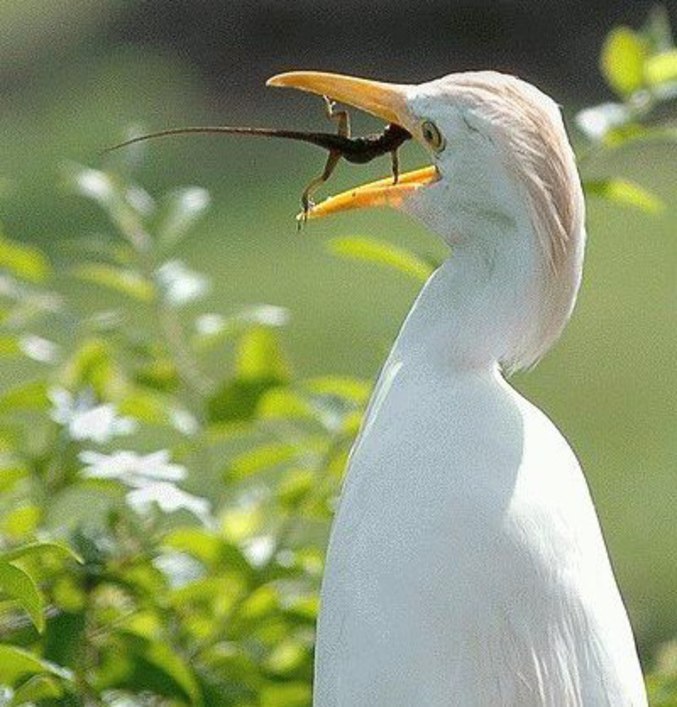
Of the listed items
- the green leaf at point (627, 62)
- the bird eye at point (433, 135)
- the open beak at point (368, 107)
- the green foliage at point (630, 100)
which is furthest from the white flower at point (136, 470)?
the green leaf at point (627, 62)

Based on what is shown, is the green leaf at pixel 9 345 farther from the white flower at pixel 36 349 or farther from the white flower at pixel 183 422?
the white flower at pixel 183 422

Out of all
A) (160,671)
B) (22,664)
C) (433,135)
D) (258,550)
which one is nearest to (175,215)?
(258,550)

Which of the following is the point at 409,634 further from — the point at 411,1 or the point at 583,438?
the point at 411,1

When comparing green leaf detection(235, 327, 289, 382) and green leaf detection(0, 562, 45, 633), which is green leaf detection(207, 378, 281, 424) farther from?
green leaf detection(0, 562, 45, 633)

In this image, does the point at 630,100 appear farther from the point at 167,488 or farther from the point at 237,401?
the point at 167,488

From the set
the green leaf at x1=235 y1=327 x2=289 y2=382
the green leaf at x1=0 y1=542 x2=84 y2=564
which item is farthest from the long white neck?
the green leaf at x1=235 y1=327 x2=289 y2=382

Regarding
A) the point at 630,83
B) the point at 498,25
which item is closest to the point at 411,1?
the point at 498,25
